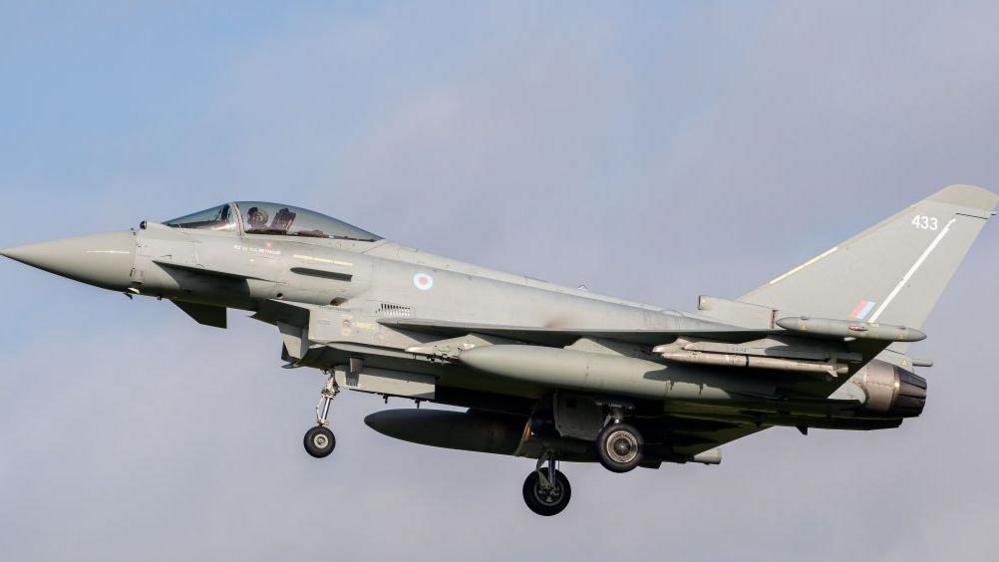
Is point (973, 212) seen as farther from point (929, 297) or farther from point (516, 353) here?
point (516, 353)

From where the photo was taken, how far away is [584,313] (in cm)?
1919

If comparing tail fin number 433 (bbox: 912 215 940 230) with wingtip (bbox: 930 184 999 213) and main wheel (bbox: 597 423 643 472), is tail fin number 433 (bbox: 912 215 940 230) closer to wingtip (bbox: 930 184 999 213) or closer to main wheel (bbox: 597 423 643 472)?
wingtip (bbox: 930 184 999 213)

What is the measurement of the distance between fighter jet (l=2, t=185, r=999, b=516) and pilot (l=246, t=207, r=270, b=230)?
2 cm

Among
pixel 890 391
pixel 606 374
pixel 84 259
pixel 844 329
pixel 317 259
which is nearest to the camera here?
pixel 844 329

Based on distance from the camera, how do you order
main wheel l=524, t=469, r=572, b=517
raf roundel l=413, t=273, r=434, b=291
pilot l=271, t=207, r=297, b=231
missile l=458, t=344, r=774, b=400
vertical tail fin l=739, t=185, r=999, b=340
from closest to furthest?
missile l=458, t=344, r=774, b=400, pilot l=271, t=207, r=297, b=231, raf roundel l=413, t=273, r=434, b=291, vertical tail fin l=739, t=185, r=999, b=340, main wheel l=524, t=469, r=572, b=517

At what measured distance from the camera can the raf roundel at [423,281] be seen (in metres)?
18.8

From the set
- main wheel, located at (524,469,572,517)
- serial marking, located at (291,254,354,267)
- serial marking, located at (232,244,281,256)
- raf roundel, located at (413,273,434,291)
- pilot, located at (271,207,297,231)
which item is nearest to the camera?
serial marking, located at (232,244,281,256)

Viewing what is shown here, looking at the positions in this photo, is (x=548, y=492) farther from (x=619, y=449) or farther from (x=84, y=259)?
(x=84, y=259)

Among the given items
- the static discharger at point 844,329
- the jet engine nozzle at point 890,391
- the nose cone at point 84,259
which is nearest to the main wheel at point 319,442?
the nose cone at point 84,259

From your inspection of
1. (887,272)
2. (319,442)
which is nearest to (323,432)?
(319,442)

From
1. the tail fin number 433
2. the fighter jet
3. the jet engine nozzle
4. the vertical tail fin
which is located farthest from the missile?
the tail fin number 433

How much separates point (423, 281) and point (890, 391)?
19.9ft

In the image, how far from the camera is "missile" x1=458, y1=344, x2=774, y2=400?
58.1 feet

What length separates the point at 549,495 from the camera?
21047 millimetres
